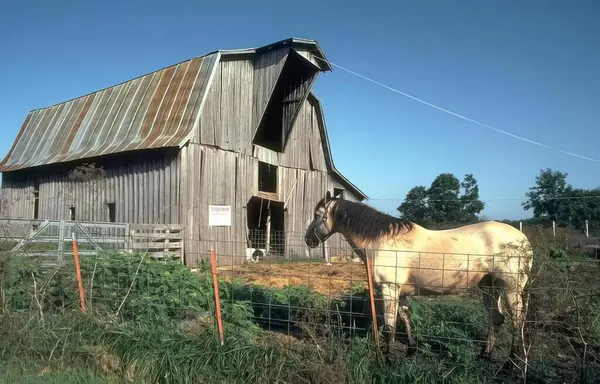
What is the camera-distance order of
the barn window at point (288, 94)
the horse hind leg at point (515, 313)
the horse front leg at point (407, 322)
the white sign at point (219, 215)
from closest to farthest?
1. the horse hind leg at point (515, 313)
2. the horse front leg at point (407, 322)
3. the white sign at point (219, 215)
4. the barn window at point (288, 94)

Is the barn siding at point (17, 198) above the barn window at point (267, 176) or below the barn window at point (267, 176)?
below

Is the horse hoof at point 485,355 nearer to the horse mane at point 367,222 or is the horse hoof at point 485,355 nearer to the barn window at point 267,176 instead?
the horse mane at point 367,222

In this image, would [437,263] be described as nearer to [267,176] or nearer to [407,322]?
[407,322]

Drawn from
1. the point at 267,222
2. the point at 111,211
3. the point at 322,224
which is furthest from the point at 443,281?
the point at 111,211

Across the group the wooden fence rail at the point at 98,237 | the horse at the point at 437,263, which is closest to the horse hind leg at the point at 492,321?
the horse at the point at 437,263

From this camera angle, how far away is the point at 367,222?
21.2 ft

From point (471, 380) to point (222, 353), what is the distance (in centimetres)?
255

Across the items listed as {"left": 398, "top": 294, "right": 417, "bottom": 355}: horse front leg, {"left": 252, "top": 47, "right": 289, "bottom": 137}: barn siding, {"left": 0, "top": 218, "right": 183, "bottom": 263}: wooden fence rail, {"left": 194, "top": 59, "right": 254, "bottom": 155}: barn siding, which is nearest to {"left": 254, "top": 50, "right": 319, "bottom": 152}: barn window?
{"left": 252, "top": 47, "right": 289, "bottom": 137}: barn siding

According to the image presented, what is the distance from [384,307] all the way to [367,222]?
4.16 feet

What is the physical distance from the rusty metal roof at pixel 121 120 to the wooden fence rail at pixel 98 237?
2.91m

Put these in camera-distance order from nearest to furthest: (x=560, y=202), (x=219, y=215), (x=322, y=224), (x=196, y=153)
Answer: (x=322, y=224) → (x=196, y=153) → (x=219, y=215) → (x=560, y=202)

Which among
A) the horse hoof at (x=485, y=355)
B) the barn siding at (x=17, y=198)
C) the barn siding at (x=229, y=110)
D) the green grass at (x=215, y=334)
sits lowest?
the horse hoof at (x=485, y=355)

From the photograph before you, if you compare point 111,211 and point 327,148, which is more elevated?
point 327,148

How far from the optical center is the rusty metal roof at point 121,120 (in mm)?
16109
